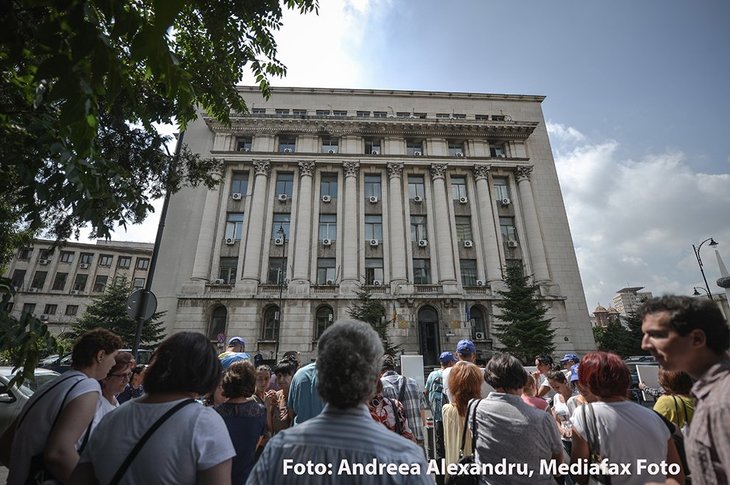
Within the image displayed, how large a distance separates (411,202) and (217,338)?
58.9 ft

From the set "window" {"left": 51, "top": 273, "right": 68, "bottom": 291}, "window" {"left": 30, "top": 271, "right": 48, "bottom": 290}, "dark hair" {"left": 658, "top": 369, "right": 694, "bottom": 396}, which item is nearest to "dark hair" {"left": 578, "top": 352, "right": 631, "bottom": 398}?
"dark hair" {"left": 658, "top": 369, "right": 694, "bottom": 396}

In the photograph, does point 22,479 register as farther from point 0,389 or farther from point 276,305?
point 276,305

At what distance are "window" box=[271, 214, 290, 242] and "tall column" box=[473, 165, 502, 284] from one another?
15.8 metres

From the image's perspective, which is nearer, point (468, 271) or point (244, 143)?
point (468, 271)

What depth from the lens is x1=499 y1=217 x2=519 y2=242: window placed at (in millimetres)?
26156

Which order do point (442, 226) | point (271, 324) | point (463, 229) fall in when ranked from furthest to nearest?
point (463, 229), point (442, 226), point (271, 324)

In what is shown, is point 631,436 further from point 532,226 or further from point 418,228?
point 532,226

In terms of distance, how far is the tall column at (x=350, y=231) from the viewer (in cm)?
2338

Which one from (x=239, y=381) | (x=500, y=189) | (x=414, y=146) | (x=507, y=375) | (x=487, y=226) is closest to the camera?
(x=507, y=375)

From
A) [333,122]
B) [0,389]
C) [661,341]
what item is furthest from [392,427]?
[333,122]

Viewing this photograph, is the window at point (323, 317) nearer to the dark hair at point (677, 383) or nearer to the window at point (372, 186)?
the window at point (372, 186)

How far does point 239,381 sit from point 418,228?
2365 centimetres

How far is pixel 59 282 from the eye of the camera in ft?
133

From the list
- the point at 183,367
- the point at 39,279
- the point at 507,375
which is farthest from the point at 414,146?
the point at 39,279
